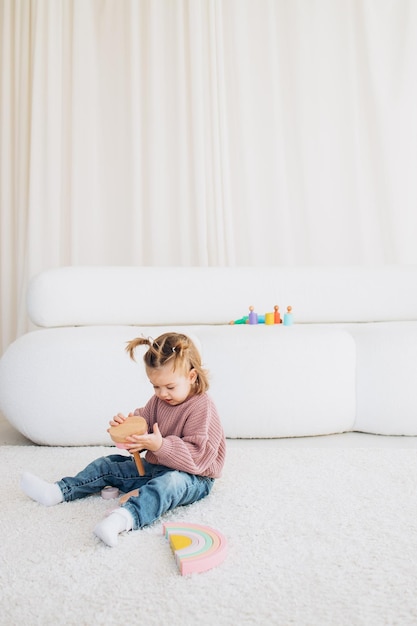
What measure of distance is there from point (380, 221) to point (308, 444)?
64.6 inches

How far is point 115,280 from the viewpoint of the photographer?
1889mm

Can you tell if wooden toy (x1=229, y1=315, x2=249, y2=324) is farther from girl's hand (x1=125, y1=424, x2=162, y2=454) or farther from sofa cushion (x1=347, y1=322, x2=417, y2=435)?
girl's hand (x1=125, y1=424, x2=162, y2=454)

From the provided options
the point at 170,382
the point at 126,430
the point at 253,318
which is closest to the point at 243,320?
the point at 253,318

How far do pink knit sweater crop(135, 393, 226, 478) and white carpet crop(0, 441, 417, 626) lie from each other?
0.08 meters

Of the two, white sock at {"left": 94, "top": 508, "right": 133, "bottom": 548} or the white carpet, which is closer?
the white carpet

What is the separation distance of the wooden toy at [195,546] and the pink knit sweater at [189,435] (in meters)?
0.15

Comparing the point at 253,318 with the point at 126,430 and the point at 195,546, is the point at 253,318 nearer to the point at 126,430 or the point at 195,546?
the point at 126,430

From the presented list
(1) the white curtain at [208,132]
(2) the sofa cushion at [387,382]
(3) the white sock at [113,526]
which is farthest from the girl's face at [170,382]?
(1) the white curtain at [208,132]

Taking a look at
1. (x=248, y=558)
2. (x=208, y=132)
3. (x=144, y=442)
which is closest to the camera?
(x=248, y=558)

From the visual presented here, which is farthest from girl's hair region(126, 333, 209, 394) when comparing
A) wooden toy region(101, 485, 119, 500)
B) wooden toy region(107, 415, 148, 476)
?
wooden toy region(101, 485, 119, 500)

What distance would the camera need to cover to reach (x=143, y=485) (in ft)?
3.70

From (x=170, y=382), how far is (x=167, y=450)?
0.42 feet

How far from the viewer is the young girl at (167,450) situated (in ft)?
3.48

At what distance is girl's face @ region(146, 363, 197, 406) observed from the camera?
1.13 m
